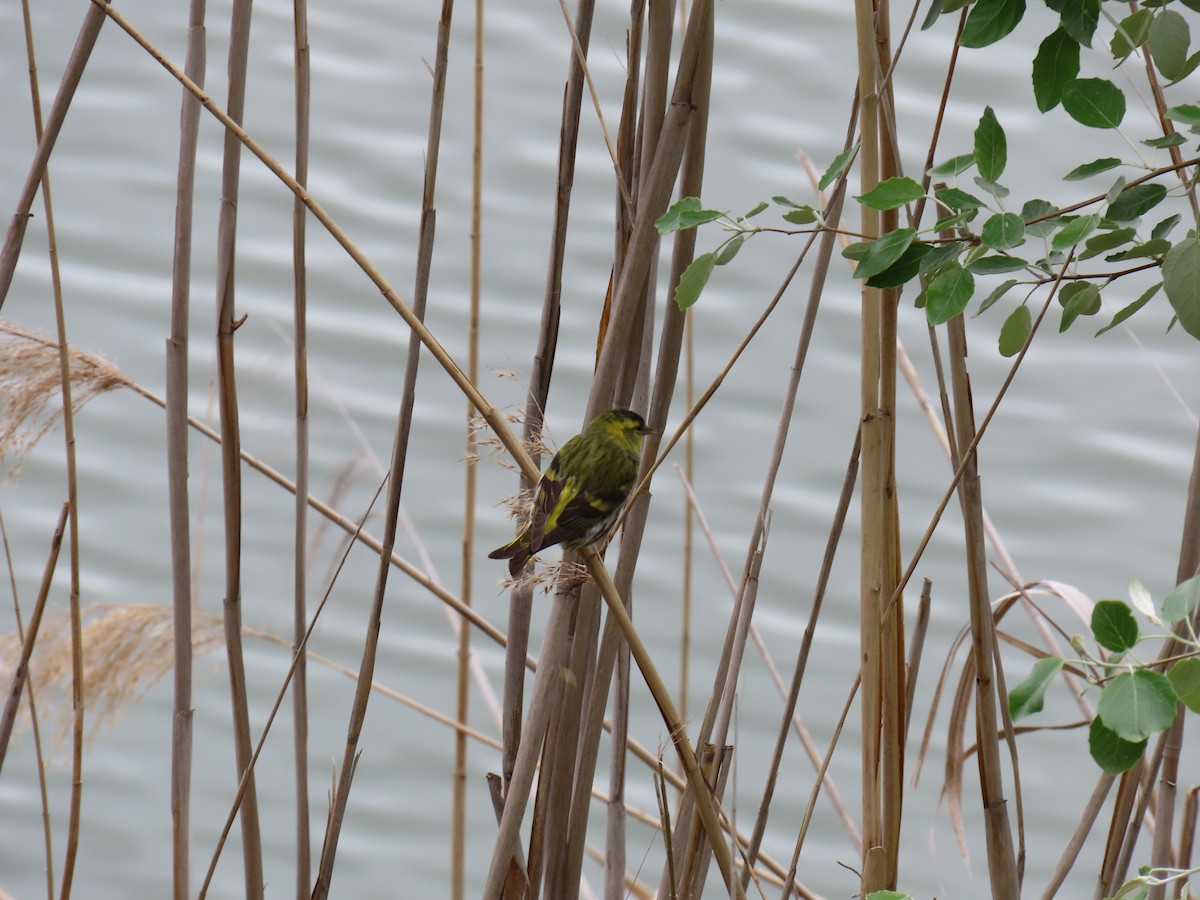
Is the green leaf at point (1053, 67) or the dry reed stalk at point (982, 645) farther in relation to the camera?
the dry reed stalk at point (982, 645)

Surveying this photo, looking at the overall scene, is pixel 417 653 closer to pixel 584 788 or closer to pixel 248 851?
pixel 248 851

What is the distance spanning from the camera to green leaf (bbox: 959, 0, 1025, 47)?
639 mm

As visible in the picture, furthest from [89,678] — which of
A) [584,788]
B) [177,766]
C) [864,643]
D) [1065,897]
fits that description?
[1065,897]

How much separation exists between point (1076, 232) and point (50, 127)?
0.75 meters

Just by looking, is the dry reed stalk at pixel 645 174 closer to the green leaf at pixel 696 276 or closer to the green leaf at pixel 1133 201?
the green leaf at pixel 696 276

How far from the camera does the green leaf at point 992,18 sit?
2.10 ft

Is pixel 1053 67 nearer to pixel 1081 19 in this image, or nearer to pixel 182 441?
pixel 1081 19

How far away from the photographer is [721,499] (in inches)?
100

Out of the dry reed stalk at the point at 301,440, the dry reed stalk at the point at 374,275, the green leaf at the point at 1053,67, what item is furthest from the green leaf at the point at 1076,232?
the dry reed stalk at the point at 301,440

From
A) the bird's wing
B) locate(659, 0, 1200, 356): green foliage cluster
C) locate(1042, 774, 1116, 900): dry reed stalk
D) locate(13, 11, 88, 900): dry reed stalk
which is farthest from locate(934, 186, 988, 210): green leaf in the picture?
locate(13, 11, 88, 900): dry reed stalk

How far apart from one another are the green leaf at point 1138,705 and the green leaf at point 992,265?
0.24 m

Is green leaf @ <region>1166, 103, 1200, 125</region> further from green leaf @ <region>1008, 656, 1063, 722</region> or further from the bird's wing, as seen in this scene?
the bird's wing

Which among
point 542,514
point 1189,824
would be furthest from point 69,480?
point 1189,824

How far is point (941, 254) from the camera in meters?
0.65
